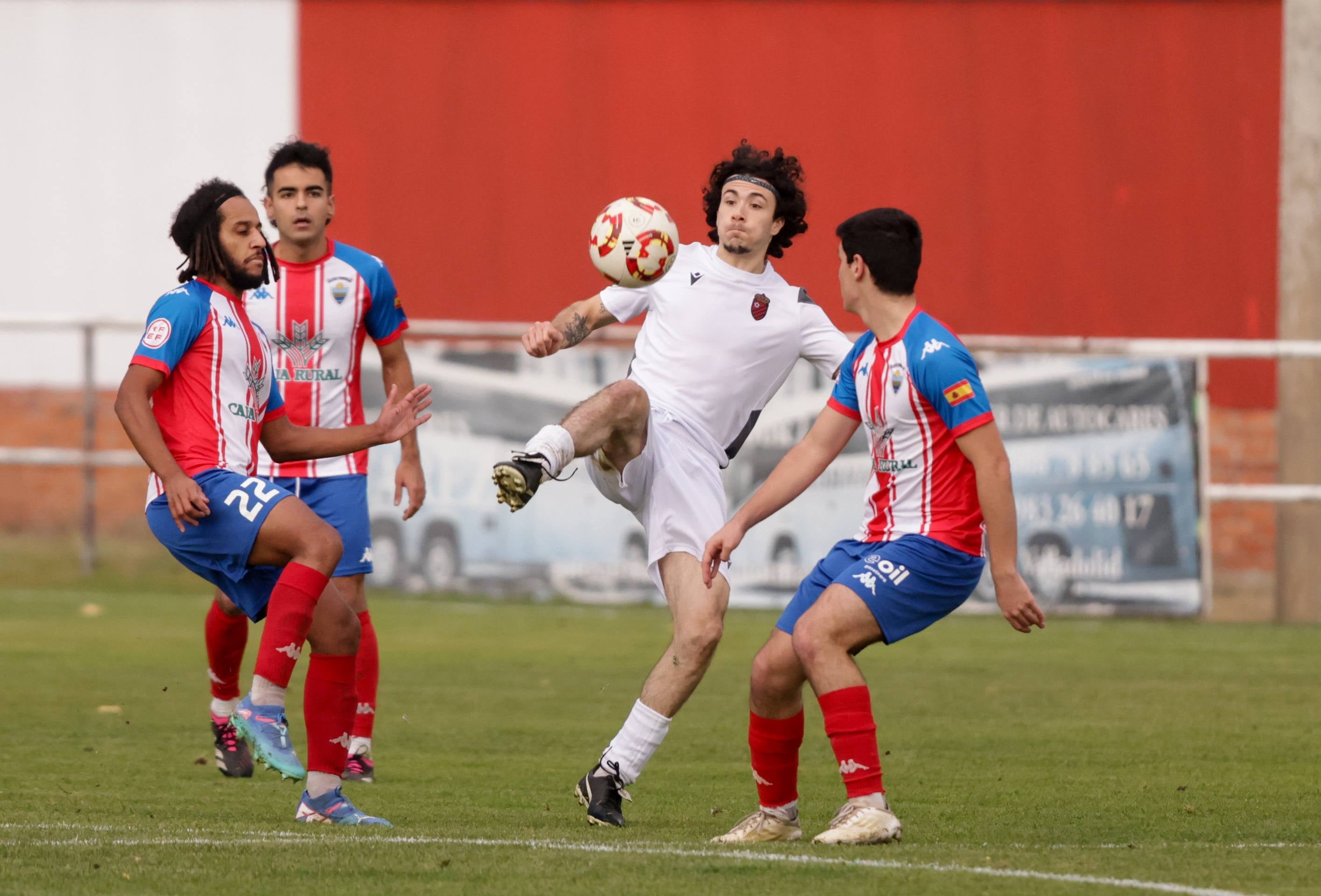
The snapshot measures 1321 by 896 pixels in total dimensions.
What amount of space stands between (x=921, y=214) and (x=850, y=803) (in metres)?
12.6

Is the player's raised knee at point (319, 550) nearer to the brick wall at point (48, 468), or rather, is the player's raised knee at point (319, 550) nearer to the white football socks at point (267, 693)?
the white football socks at point (267, 693)

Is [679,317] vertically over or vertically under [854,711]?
over

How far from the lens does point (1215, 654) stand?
11.5 metres

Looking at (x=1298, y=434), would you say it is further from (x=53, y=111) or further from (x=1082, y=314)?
(x=53, y=111)

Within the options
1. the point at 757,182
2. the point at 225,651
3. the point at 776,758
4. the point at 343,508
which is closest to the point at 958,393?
the point at 776,758

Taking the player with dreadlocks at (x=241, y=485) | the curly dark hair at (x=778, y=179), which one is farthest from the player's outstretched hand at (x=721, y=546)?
the curly dark hair at (x=778, y=179)

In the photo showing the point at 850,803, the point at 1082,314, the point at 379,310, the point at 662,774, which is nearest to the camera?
the point at 850,803

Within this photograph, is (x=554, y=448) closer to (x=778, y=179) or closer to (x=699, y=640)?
(x=699, y=640)

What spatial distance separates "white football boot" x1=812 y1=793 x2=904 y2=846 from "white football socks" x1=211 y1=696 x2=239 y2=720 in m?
2.91

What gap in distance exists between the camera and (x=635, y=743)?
6.07 metres

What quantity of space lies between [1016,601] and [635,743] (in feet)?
4.57

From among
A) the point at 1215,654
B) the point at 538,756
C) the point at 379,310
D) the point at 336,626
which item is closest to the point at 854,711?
the point at 336,626

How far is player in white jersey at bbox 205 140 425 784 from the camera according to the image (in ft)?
25.0

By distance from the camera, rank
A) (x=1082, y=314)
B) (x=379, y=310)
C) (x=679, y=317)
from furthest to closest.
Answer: (x=1082, y=314), (x=379, y=310), (x=679, y=317)
